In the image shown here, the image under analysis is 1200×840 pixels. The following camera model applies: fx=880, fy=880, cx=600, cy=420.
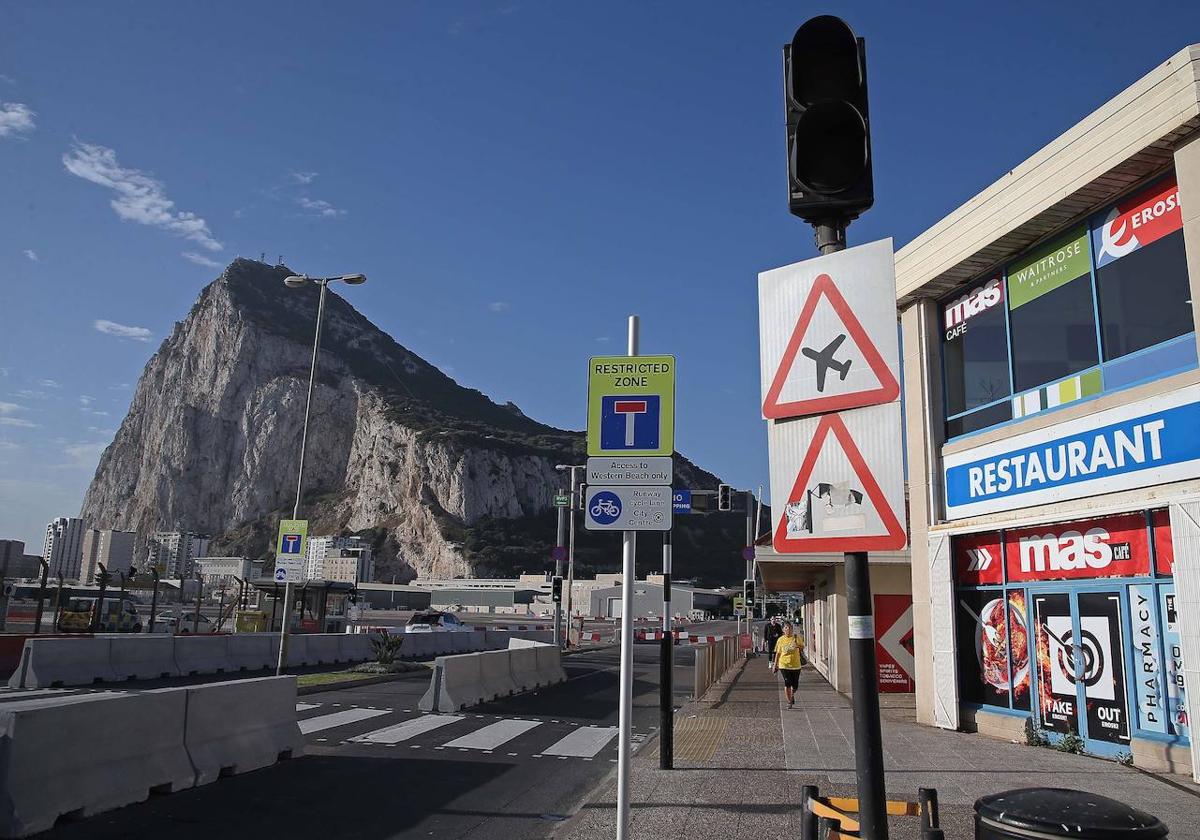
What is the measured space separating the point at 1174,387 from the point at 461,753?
10.2 m

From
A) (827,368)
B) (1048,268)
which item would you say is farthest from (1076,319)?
(827,368)

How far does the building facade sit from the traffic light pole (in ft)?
27.1

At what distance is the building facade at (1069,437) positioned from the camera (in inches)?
416

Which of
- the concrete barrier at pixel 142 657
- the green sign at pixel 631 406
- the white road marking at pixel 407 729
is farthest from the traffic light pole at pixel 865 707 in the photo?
the concrete barrier at pixel 142 657

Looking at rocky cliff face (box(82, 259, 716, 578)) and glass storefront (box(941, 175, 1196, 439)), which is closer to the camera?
glass storefront (box(941, 175, 1196, 439))

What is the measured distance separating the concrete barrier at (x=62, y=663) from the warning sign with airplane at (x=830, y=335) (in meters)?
19.5

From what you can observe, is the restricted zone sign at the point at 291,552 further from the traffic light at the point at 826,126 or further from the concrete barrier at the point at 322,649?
the traffic light at the point at 826,126

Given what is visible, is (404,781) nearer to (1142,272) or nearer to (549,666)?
(1142,272)

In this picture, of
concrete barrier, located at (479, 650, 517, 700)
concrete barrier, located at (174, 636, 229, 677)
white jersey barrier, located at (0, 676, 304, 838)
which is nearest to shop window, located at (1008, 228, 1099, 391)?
concrete barrier, located at (479, 650, 517, 700)

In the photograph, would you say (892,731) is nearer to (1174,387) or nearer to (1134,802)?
(1134,802)

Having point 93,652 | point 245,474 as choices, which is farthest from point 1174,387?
point 245,474

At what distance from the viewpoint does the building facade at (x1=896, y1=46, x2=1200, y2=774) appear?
10555mm

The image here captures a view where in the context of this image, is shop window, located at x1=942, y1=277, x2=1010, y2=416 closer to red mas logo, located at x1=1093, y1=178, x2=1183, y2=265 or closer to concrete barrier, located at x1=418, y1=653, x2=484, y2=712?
red mas logo, located at x1=1093, y1=178, x2=1183, y2=265

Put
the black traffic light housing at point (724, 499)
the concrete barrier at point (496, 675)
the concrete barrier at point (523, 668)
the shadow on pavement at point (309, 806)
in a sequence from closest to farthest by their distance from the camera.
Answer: the shadow on pavement at point (309, 806) < the concrete barrier at point (496, 675) < the concrete barrier at point (523, 668) < the black traffic light housing at point (724, 499)
